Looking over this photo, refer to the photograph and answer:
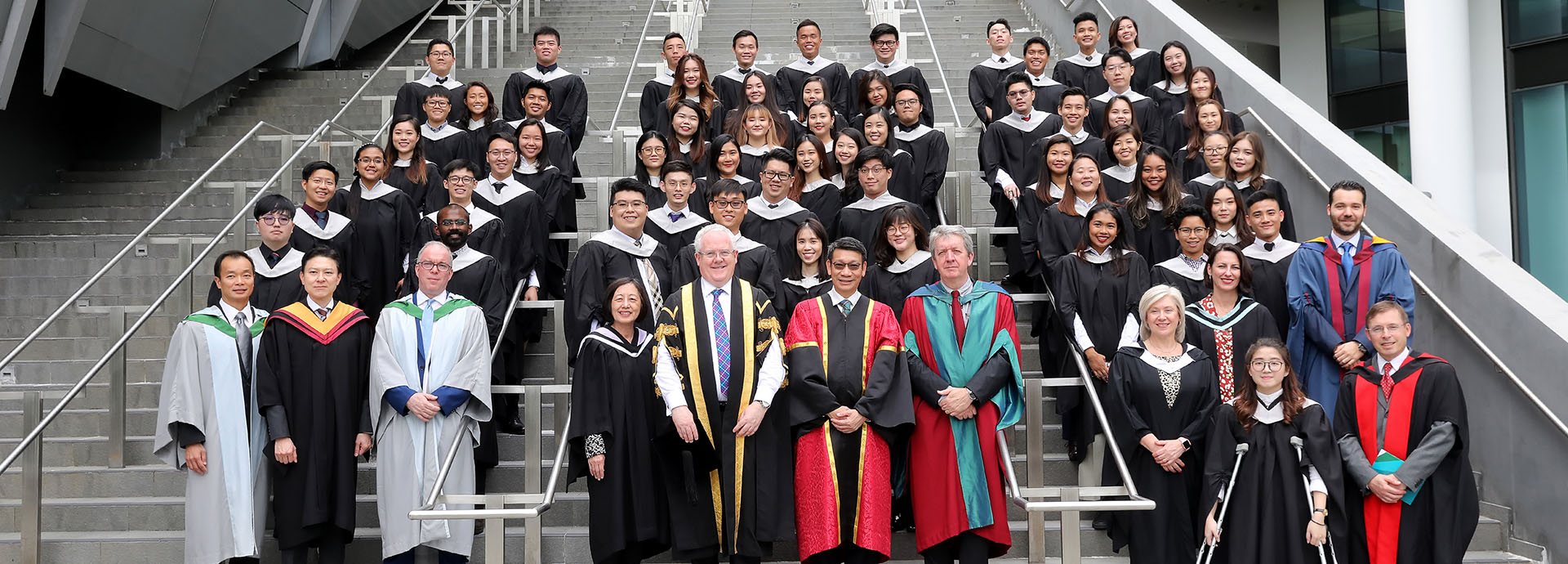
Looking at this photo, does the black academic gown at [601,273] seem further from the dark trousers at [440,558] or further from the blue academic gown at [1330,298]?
the blue academic gown at [1330,298]

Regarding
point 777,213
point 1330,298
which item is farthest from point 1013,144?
point 1330,298

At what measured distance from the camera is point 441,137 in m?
8.30

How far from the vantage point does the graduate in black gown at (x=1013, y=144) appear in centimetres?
778

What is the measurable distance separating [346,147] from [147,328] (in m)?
2.60

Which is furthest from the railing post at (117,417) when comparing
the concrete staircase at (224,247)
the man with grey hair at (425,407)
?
the man with grey hair at (425,407)

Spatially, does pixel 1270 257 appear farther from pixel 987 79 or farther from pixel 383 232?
pixel 383 232

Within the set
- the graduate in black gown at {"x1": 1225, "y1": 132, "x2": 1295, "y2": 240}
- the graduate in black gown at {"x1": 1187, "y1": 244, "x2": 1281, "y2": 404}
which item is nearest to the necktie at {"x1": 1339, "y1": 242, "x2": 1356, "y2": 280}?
the graduate in black gown at {"x1": 1187, "y1": 244, "x2": 1281, "y2": 404}

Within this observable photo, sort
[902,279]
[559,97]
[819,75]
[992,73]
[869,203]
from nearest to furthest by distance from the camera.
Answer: [902,279] < [869,203] < [819,75] < [559,97] < [992,73]

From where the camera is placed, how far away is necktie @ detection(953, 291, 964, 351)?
530 cm

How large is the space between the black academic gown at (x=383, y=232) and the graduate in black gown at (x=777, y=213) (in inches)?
75.8

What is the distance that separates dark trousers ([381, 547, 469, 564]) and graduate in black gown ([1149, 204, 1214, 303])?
139 inches

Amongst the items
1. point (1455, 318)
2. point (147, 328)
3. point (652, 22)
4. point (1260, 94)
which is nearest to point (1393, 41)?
point (1260, 94)

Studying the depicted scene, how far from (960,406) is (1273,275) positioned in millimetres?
2058

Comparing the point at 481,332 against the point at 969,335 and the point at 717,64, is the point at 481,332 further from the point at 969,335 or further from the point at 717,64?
the point at 717,64
